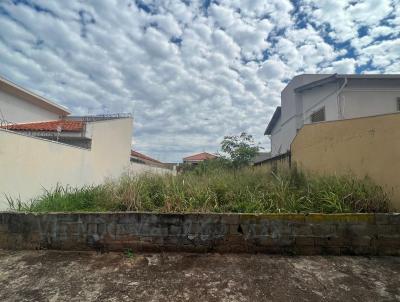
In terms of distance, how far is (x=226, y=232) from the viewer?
3.96m

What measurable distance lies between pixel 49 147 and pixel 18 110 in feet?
22.7

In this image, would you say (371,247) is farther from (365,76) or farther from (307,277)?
(365,76)

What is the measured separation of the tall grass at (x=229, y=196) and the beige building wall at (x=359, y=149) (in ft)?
0.91

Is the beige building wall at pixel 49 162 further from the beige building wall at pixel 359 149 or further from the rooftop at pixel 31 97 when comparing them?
the beige building wall at pixel 359 149

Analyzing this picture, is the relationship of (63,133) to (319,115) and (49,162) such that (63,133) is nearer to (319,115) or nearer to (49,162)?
(49,162)

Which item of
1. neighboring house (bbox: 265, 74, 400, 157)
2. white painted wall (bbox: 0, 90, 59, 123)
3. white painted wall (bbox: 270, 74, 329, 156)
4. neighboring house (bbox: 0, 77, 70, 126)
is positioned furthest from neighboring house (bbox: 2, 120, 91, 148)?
white painted wall (bbox: 270, 74, 329, 156)

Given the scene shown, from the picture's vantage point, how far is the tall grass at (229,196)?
14.1 ft

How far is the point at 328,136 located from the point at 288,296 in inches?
161

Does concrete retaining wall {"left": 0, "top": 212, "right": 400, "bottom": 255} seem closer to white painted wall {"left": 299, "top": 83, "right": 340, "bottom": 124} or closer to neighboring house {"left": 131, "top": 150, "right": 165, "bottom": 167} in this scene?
white painted wall {"left": 299, "top": 83, "right": 340, "bottom": 124}

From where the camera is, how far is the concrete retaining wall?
12.6ft

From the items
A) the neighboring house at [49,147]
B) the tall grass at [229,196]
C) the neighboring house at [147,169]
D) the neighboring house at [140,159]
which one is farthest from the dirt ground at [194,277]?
the neighboring house at [140,159]

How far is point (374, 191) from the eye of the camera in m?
4.41

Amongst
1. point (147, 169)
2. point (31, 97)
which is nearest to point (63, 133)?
point (31, 97)

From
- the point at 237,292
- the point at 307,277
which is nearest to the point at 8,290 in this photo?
the point at 237,292
